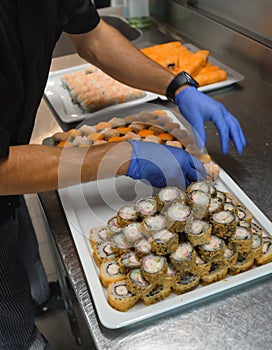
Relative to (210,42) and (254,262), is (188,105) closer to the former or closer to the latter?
(254,262)

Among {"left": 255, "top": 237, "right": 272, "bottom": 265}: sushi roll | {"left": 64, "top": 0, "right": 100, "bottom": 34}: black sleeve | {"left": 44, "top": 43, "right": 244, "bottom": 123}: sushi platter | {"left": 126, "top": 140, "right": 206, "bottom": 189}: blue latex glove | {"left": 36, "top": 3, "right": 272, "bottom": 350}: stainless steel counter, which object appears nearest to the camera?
{"left": 36, "top": 3, "right": 272, "bottom": 350}: stainless steel counter

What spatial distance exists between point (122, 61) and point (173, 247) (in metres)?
0.74

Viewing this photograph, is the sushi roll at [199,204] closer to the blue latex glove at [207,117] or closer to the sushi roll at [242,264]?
the sushi roll at [242,264]

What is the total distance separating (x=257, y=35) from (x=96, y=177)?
101 cm

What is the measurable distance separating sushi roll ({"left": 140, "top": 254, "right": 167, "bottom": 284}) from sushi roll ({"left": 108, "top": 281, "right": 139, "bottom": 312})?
49 millimetres

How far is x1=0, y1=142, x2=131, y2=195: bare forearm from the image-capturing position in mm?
988

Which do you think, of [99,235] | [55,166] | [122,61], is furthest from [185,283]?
[122,61]

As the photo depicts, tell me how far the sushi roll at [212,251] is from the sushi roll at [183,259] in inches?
0.9

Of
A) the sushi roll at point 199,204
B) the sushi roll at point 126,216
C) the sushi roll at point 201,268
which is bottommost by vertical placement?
the sushi roll at point 126,216

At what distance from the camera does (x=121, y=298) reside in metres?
0.91

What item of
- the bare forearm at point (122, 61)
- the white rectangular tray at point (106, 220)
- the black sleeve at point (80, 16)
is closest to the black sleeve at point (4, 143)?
the white rectangular tray at point (106, 220)

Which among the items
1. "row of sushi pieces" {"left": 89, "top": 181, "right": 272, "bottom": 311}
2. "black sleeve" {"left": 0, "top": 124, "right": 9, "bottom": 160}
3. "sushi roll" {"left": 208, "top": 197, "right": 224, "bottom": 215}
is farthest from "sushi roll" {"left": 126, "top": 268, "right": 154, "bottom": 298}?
"black sleeve" {"left": 0, "top": 124, "right": 9, "bottom": 160}

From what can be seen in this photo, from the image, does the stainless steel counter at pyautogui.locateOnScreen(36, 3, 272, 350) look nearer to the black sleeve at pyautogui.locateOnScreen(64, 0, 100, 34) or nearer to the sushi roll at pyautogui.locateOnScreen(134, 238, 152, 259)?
the sushi roll at pyautogui.locateOnScreen(134, 238, 152, 259)

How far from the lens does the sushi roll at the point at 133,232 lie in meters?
1.00
